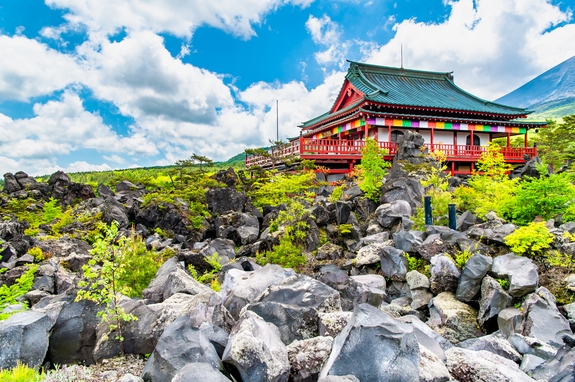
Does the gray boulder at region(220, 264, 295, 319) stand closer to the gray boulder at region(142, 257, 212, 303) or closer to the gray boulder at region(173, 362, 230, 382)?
the gray boulder at region(142, 257, 212, 303)

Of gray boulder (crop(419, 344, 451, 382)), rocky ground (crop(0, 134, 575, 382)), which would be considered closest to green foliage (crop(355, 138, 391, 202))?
rocky ground (crop(0, 134, 575, 382))

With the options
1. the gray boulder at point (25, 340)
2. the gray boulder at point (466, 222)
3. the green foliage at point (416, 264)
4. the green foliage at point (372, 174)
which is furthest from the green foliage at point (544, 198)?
the gray boulder at point (25, 340)

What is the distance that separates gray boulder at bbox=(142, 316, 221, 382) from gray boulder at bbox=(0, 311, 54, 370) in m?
1.67

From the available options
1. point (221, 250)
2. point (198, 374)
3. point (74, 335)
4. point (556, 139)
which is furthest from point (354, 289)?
point (556, 139)

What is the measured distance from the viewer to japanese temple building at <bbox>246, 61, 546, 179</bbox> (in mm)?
24344

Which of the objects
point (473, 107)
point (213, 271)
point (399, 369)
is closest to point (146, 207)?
point (213, 271)

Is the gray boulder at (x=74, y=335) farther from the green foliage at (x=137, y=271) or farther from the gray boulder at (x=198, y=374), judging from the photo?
the green foliage at (x=137, y=271)

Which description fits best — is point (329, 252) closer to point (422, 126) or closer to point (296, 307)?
point (296, 307)

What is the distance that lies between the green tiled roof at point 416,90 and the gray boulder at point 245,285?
2097cm

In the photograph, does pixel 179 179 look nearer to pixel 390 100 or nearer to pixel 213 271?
pixel 213 271

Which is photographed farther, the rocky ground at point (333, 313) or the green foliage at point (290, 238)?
the green foliage at point (290, 238)

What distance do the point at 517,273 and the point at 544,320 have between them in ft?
3.70

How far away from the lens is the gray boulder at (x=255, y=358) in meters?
3.38

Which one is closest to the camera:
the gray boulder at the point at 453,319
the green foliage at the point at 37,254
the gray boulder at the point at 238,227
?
the gray boulder at the point at 453,319
